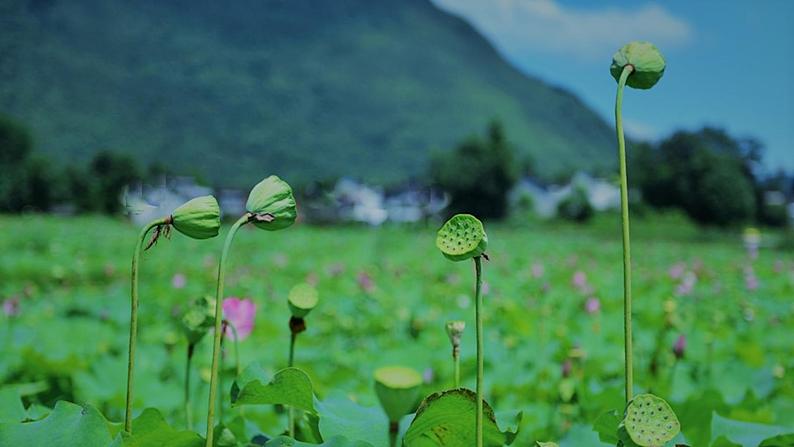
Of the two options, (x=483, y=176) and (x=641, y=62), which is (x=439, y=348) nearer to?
(x=641, y=62)

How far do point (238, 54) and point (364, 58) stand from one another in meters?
17.8

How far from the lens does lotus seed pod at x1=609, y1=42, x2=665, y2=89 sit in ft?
1.26

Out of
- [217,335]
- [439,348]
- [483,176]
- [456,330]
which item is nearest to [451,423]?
[456,330]

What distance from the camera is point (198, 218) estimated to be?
384 millimetres

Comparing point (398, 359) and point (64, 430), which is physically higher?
point (64, 430)

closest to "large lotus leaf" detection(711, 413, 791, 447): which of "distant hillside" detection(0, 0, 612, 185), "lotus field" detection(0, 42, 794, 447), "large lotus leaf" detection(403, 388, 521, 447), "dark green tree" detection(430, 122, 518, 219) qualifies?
"lotus field" detection(0, 42, 794, 447)

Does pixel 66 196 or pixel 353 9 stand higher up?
pixel 353 9

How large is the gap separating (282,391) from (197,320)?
0.14 metres

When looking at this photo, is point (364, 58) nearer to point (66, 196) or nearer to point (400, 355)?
point (66, 196)

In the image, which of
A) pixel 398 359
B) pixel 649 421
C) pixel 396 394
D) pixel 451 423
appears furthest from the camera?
pixel 398 359

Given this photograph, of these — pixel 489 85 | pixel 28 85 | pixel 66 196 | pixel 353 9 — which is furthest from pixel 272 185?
pixel 353 9

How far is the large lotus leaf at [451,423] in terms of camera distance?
0.40 metres

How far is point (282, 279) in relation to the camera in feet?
15.2

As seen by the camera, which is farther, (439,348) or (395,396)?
(439,348)
